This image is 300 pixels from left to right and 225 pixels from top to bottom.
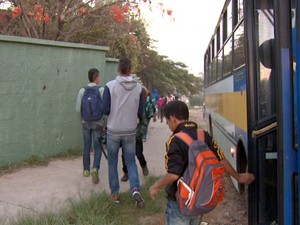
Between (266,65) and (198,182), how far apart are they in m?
1.42

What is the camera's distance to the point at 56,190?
6.30 metres

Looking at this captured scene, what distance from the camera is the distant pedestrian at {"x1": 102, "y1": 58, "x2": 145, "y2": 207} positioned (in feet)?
17.6

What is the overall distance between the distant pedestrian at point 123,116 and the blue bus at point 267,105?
4.36ft

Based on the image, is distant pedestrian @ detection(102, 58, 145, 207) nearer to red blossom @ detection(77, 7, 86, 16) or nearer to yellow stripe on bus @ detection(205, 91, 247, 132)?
yellow stripe on bus @ detection(205, 91, 247, 132)

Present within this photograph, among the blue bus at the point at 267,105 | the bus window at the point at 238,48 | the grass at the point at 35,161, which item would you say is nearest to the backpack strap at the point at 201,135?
the blue bus at the point at 267,105

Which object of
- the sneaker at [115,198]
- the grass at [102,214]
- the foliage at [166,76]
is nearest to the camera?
the grass at [102,214]

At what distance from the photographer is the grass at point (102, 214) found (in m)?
4.64

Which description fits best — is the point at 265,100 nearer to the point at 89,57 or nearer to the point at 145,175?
the point at 145,175

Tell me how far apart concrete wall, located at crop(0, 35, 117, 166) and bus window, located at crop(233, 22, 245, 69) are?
392cm

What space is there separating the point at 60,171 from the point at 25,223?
288cm

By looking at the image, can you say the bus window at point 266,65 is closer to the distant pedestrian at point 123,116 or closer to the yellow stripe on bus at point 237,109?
the yellow stripe on bus at point 237,109

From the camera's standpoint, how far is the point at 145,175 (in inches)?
282

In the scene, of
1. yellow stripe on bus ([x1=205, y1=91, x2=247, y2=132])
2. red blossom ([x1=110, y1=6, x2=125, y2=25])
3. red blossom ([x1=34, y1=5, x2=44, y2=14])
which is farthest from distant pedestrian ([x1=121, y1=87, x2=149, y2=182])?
red blossom ([x1=110, y1=6, x2=125, y2=25])

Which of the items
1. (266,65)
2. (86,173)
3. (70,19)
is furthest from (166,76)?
(266,65)
